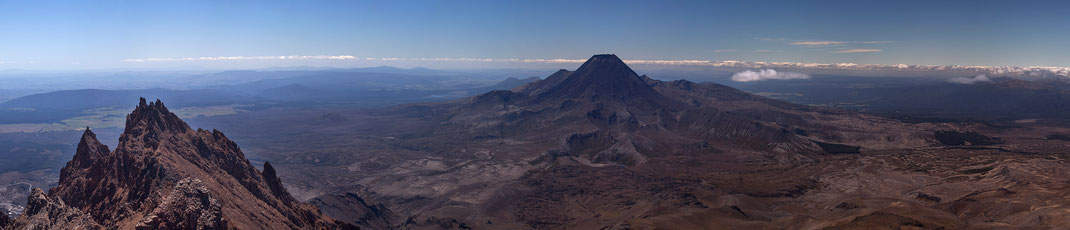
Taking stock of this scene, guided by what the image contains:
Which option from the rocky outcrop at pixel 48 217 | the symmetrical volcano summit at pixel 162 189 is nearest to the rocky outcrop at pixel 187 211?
the symmetrical volcano summit at pixel 162 189

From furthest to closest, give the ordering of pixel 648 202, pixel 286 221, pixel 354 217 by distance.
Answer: pixel 648 202
pixel 354 217
pixel 286 221

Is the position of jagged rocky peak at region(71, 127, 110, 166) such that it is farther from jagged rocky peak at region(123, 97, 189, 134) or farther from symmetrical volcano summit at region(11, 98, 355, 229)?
jagged rocky peak at region(123, 97, 189, 134)

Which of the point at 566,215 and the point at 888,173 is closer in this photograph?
the point at 566,215

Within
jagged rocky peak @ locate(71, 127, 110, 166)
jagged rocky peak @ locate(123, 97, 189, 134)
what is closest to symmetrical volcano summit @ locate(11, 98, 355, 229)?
jagged rocky peak @ locate(71, 127, 110, 166)

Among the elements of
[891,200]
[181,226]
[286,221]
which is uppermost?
[181,226]

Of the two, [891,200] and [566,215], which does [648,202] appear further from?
[891,200]

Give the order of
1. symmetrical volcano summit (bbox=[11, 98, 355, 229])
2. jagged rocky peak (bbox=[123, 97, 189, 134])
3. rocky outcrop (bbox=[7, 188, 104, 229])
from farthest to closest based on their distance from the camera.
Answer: jagged rocky peak (bbox=[123, 97, 189, 134]), rocky outcrop (bbox=[7, 188, 104, 229]), symmetrical volcano summit (bbox=[11, 98, 355, 229])

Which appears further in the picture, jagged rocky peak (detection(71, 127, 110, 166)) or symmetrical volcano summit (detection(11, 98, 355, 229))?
jagged rocky peak (detection(71, 127, 110, 166))

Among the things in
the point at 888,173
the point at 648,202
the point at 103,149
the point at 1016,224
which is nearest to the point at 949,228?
the point at 1016,224
